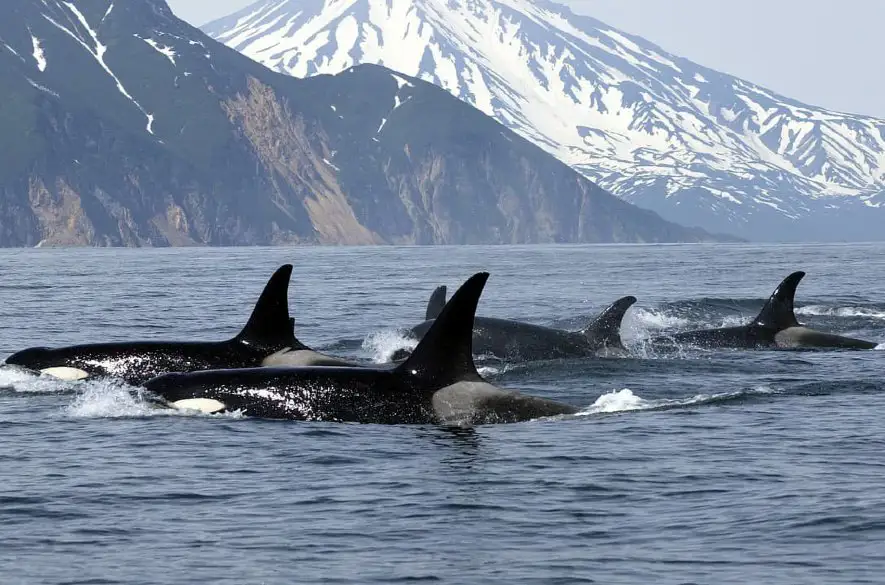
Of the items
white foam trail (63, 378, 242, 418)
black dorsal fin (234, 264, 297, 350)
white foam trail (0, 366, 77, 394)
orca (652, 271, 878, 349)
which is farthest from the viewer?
orca (652, 271, 878, 349)

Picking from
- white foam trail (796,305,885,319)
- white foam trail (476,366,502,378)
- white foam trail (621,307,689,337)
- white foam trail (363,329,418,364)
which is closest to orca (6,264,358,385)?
white foam trail (476,366,502,378)

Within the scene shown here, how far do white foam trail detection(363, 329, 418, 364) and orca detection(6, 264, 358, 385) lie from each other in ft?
21.2

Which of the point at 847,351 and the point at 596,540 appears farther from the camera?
the point at 847,351

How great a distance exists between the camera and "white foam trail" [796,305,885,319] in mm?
42844

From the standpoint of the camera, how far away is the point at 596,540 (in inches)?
505

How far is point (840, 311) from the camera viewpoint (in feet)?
146

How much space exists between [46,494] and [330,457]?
3172 mm

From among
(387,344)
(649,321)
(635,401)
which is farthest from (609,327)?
(649,321)

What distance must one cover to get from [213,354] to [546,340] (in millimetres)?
8654

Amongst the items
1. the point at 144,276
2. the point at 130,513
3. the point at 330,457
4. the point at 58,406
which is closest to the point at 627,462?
the point at 330,457

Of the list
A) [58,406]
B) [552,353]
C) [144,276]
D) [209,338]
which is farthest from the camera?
[144,276]

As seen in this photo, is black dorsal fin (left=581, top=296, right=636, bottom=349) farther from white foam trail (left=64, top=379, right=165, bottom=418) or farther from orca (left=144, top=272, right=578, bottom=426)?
white foam trail (left=64, top=379, right=165, bottom=418)

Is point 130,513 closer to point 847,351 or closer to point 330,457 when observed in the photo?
point 330,457

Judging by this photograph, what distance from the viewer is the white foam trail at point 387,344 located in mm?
29656
